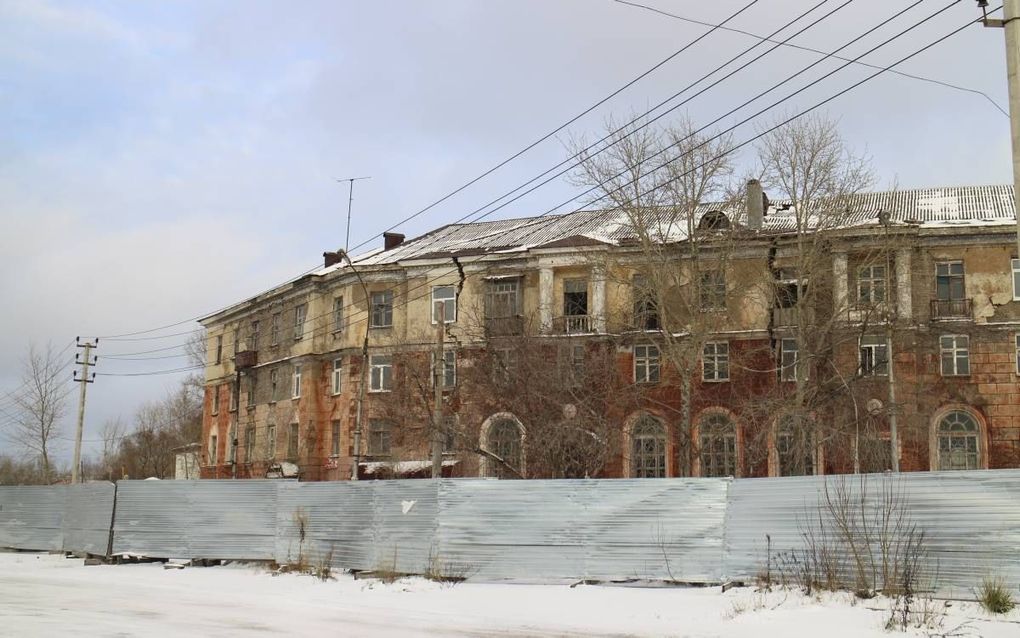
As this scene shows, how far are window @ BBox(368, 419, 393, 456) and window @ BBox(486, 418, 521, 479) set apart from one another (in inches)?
260

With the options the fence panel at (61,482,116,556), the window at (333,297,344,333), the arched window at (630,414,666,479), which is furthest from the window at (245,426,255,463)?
the fence panel at (61,482,116,556)

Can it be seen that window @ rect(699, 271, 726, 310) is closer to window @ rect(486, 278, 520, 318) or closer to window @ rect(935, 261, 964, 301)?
window @ rect(935, 261, 964, 301)

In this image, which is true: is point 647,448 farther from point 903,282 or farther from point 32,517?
point 32,517

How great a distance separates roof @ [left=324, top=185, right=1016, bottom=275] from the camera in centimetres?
4362

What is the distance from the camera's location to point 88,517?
2836cm

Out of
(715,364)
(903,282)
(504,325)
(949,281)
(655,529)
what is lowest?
(655,529)

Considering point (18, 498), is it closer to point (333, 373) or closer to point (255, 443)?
point (333, 373)

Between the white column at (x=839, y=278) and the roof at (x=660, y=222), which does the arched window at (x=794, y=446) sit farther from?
the roof at (x=660, y=222)

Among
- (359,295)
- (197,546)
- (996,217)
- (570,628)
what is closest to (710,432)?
(996,217)

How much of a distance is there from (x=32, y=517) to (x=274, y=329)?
27920 millimetres

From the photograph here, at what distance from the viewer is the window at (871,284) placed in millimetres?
40812

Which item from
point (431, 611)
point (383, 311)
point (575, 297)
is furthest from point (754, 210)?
point (431, 611)

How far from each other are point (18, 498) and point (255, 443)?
26.4m

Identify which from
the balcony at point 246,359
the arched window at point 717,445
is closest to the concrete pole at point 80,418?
the balcony at point 246,359
